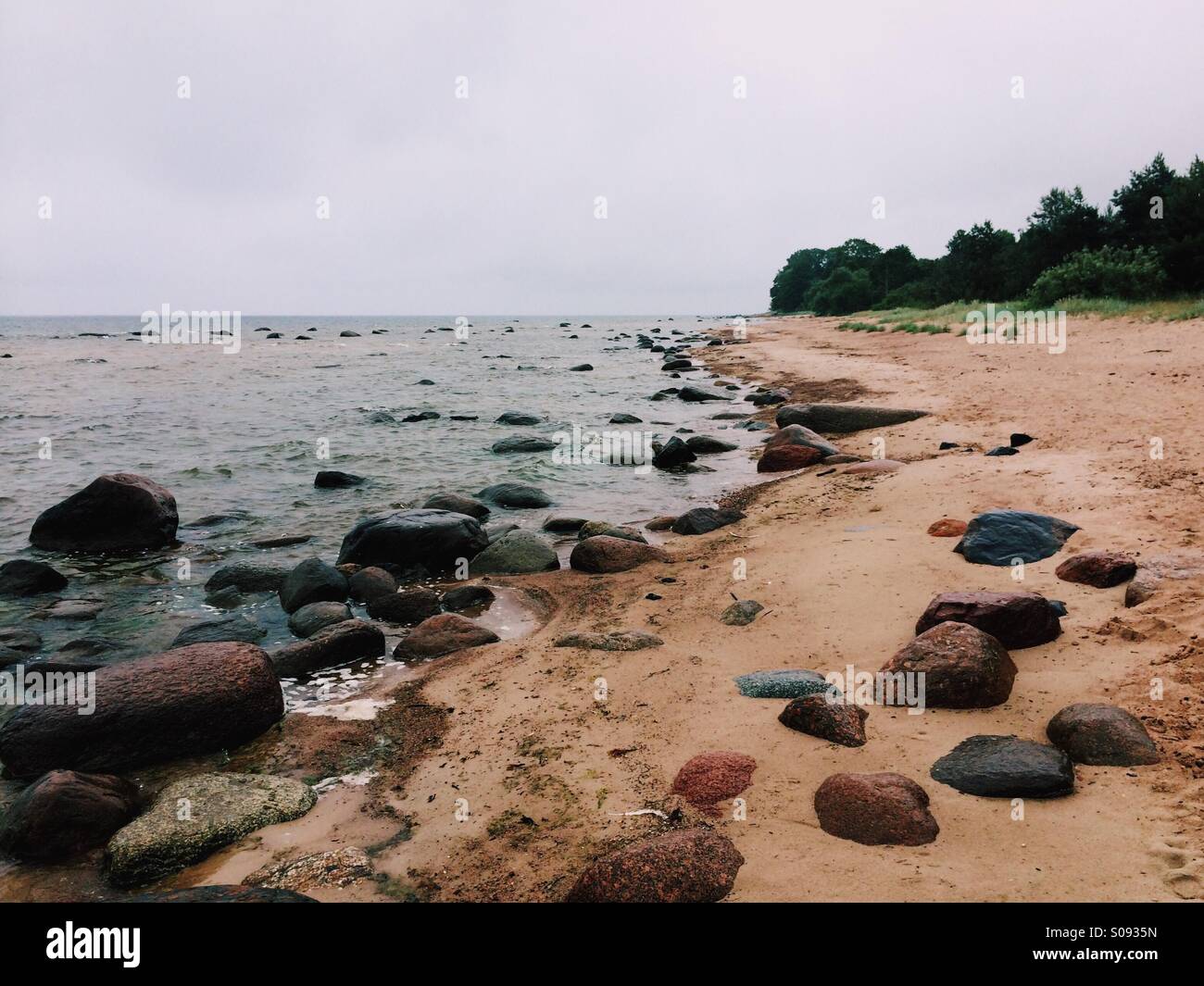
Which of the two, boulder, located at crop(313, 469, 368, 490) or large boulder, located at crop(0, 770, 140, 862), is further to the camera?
boulder, located at crop(313, 469, 368, 490)

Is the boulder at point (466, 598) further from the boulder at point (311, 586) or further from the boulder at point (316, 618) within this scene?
the boulder at point (311, 586)

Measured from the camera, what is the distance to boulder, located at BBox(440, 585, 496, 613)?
779 centimetres

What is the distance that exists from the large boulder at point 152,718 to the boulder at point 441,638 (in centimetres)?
133

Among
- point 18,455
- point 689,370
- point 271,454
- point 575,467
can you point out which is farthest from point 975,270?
point 18,455

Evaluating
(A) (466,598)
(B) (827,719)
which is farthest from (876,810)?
(A) (466,598)

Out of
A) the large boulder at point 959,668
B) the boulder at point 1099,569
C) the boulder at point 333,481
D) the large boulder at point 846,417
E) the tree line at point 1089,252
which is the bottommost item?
the large boulder at point 959,668

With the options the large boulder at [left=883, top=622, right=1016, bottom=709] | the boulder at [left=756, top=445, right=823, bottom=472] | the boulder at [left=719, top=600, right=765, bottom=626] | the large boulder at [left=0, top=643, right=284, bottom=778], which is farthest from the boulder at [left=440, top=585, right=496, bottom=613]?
the boulder at [left=756, top=445, right=823, bottom=472]

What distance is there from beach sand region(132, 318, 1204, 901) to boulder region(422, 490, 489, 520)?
2897mm

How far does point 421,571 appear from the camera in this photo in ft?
29.6

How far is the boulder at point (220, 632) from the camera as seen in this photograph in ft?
22.4

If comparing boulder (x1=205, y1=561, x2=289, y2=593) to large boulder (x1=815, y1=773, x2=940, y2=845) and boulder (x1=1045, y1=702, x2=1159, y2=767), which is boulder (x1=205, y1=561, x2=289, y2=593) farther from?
boulder (x1=1045, y1=702, x2=1159, y2=767)

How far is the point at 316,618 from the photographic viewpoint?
23.7ft

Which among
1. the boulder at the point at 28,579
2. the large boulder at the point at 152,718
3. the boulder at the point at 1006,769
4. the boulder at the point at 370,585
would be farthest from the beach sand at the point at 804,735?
the boulder at the point at 28,579

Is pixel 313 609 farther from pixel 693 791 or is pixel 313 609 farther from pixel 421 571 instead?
pixel 693 791
